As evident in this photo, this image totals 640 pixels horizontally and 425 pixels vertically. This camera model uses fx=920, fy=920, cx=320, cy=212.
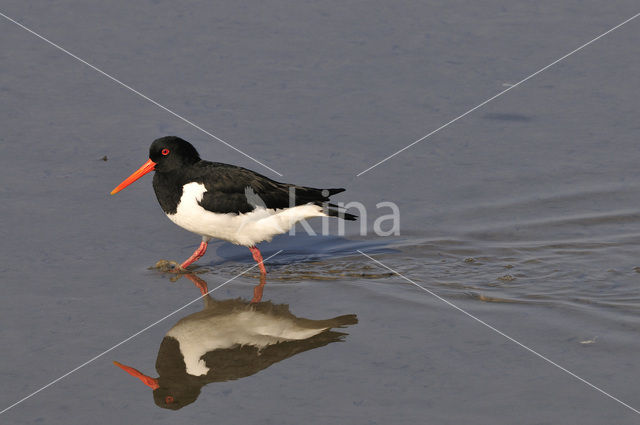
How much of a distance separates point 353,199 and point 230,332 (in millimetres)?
2655

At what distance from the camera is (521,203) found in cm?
916

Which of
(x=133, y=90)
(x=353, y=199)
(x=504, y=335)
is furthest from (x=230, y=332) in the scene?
(x=133, y=90)

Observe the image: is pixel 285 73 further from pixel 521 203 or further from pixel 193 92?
pixel 521 203

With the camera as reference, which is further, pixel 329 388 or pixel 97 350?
pixel 97 350

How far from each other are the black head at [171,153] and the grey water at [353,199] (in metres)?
0.82

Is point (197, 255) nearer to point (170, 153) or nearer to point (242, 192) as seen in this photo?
point (242, 192)

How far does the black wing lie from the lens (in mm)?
8062

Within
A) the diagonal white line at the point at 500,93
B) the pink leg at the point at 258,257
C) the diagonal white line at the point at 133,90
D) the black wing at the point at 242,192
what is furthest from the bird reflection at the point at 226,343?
the diagonal white line at the point at 500,93

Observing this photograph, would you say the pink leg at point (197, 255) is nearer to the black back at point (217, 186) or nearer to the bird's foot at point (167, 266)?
the bird's foot at point (167, 266)

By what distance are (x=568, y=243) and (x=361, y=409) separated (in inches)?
135

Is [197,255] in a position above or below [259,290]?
above

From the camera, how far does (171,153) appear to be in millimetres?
8242

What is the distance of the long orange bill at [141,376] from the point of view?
622 cm

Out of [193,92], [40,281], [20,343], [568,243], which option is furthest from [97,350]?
[193,92]
